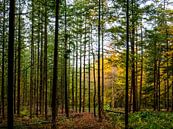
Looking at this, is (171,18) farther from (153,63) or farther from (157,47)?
(153,63)

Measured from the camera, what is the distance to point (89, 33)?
120 feet

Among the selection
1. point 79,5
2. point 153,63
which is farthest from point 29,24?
point 153,63

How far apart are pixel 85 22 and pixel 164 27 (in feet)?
29.5

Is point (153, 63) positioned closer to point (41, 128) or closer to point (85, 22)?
point (85, 22)

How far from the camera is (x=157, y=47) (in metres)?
37.6

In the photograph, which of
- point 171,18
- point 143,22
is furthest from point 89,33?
point 171,18

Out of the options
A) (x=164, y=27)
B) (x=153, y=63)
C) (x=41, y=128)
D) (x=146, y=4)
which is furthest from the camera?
(x=153, y=63)

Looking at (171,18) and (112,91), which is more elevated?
(171,18)

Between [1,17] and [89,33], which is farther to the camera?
[89,33]

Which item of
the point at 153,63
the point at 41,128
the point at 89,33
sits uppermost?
the point at 89,33

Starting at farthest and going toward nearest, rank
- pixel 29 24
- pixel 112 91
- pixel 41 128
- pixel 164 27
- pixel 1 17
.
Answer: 1. pixel 112 91
2. pixel 164 27
3. pixel 29 24
4. pixel 1 17
5. pixel 41 128

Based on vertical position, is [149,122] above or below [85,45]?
below

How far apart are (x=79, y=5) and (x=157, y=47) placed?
13546 mm

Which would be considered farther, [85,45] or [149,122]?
[85,45]
